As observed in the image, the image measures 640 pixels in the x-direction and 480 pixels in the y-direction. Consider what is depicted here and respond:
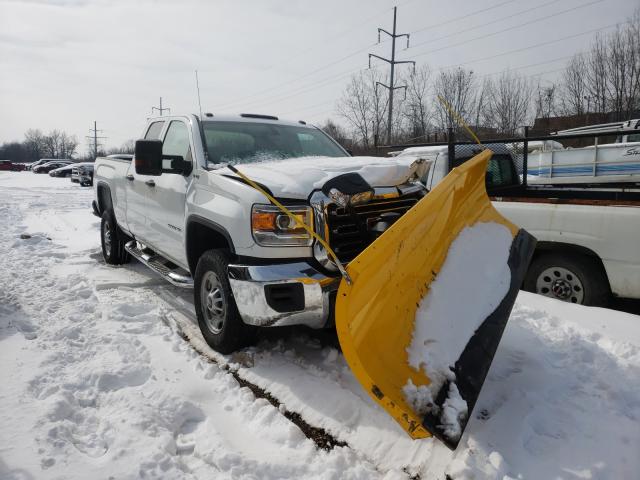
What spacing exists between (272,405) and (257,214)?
1285 mm

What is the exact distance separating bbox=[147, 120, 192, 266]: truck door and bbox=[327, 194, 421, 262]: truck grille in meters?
1.62

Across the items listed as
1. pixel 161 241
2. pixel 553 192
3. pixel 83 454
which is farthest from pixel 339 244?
pixel 553 192

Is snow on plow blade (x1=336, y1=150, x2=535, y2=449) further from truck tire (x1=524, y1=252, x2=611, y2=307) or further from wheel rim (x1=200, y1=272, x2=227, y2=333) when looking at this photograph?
truck tire (x1=524, y1=252, x2=611, y2=307)

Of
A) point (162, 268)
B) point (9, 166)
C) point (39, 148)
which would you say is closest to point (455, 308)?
point (162, 268)

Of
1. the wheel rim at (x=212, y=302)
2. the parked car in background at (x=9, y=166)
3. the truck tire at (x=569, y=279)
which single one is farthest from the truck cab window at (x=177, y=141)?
the parked car in background at (x=9, y=166)

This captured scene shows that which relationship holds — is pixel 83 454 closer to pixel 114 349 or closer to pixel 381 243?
pixel 114 349

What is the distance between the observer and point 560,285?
4852mm

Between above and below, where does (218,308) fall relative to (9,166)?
below

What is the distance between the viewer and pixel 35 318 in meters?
Answer: 4.42

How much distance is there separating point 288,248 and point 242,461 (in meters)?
1.36

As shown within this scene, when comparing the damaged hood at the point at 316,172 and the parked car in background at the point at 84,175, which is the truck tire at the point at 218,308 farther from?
the parked car in background at the point at 84,175

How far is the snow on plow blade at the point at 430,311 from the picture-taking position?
2332 mm

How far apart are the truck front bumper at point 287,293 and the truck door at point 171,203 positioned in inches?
54.9

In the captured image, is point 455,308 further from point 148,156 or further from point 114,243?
point 114,243
